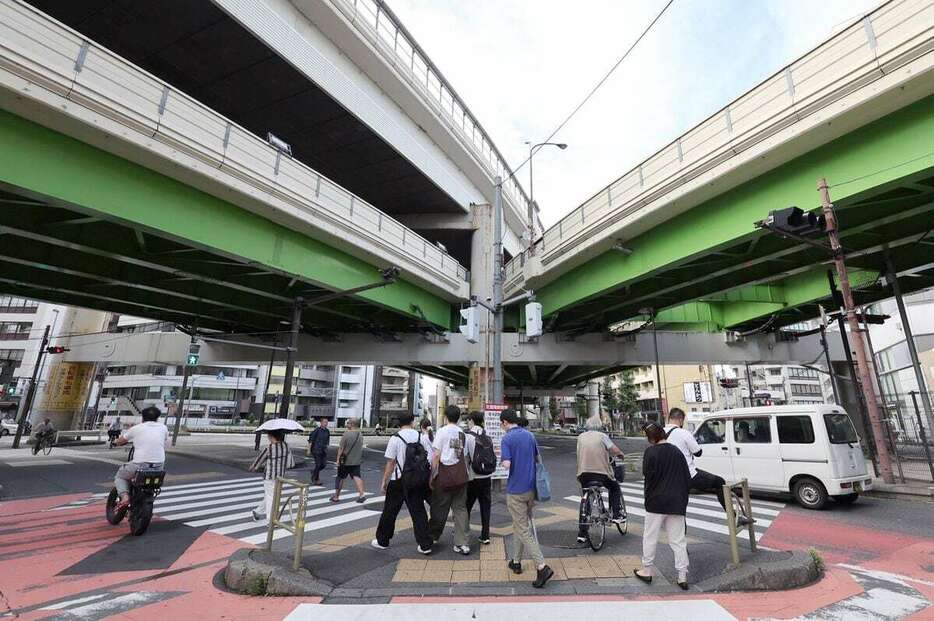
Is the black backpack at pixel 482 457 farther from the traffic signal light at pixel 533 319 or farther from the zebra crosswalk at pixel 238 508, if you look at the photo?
the traffic signal light at pixel 533 319

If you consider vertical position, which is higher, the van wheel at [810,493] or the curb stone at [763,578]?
the van wheel at [810,493]

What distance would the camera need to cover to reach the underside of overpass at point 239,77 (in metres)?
12.9

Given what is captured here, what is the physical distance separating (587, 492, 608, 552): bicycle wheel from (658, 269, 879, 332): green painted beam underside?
16419mm

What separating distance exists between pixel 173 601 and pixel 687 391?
57.0m

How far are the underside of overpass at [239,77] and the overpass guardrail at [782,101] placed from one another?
987cm

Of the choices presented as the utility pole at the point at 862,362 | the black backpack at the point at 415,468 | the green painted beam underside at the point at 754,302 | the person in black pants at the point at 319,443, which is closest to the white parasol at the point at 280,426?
the black backpack at the point at 415,468

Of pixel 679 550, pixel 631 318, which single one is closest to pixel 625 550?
pixel 679 550

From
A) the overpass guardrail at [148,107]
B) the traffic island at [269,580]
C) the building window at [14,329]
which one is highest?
the building window at [14,329]

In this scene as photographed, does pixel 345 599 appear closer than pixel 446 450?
Yes

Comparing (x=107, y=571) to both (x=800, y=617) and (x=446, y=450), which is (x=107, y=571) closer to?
(x=446, y=450)

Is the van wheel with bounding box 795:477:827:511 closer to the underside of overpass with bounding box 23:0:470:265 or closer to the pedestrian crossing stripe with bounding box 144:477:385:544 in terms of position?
the pedestrian crossing stripe with bounding box 144:477:385:544

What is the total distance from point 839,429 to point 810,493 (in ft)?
5.02

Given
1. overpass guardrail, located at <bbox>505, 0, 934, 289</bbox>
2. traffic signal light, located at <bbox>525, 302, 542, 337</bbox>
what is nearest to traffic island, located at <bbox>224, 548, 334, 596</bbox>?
traffic signal light, located at <bbox>525, 302, 542, 337</bbox>

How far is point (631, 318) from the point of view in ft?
65.8
